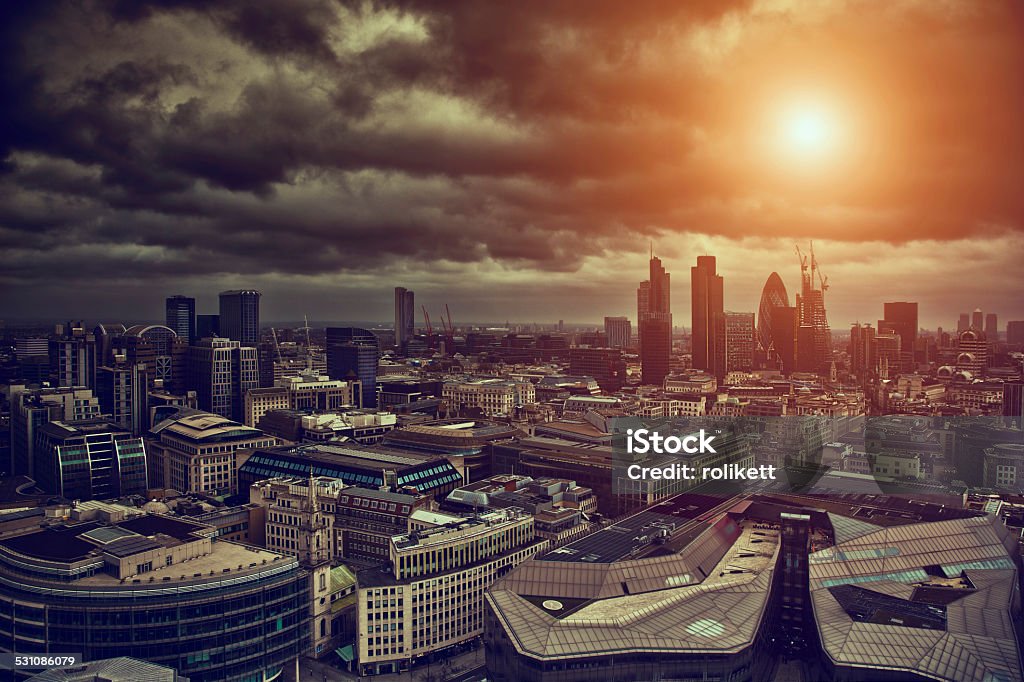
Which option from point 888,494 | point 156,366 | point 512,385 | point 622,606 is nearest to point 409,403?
point 512,385

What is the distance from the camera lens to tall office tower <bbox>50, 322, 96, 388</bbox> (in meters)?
107

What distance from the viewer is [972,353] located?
14238 centimetres

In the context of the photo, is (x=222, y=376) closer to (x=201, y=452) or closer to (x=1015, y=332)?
(x=201, y=452)

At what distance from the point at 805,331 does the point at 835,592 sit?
142 m

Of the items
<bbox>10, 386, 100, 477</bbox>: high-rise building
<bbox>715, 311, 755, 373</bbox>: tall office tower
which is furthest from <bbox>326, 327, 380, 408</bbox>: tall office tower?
<bbox>715, 311, 755, 373</bbox>: tall office tower

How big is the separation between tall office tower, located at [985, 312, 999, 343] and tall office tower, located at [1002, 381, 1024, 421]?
167ft

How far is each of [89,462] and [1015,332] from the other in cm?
15153

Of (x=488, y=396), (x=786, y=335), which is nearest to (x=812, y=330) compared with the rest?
(x=786, y=335)

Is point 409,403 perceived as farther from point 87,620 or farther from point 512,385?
point 87,620

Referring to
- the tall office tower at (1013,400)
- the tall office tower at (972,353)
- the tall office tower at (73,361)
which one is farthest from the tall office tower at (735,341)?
the tall office tower at (73,361)

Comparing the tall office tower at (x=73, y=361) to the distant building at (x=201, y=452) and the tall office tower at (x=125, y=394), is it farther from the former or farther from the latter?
the distant building at (x=201, y=452)

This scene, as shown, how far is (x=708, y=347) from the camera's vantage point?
186750 mm

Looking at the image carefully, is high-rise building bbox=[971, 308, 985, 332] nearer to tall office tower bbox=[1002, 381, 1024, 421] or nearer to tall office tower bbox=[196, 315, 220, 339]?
tall office tower bbox=[1002, 381, 1024, 421]

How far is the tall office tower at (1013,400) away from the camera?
9825 centimetres
